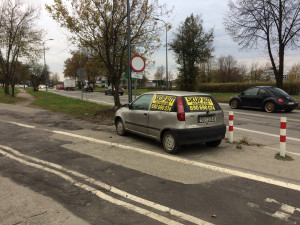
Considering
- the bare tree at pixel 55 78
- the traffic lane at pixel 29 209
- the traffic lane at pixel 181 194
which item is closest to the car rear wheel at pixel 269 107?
the traffic lane at pixel 181 194

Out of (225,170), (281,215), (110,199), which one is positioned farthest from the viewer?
(225,170)

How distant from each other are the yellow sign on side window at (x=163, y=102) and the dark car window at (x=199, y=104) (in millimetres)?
360

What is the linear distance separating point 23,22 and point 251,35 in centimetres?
2368

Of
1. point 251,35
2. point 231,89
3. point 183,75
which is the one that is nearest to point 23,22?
point 183,75

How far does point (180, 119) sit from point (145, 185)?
1.91m

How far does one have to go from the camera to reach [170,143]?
18.0ft

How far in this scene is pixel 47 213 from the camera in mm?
2941

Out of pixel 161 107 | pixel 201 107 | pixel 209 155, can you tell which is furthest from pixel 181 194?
pixel 161 107

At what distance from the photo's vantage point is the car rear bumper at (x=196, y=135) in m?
5.18

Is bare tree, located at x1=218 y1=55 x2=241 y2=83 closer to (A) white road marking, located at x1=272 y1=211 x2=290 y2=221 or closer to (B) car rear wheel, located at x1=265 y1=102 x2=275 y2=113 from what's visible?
(B) car rear wheel, located at x1=265 y1=102 x2=275 y2=113

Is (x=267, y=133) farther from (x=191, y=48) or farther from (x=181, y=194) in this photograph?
(x=191, y=48)

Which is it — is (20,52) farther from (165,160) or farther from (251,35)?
(165,160)

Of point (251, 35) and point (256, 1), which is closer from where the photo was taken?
point (256, 1)

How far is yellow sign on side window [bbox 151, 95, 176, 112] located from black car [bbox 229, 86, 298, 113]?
31.4 feet
